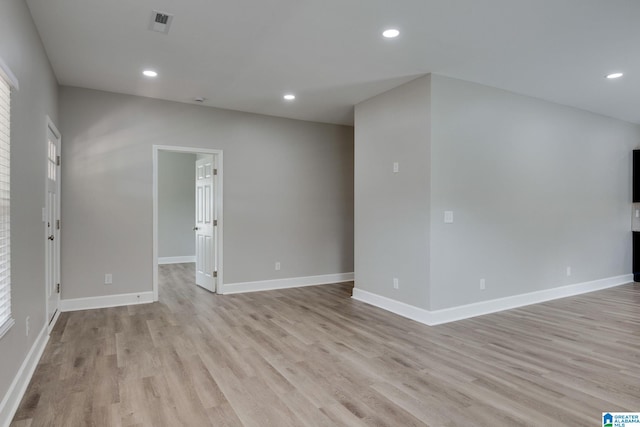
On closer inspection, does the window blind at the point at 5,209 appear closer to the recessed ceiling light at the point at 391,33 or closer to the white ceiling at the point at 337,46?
the white ceiling at the point at 337,46

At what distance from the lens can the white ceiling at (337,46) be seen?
274 cm

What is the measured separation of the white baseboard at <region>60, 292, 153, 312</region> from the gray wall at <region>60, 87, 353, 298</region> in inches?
2.5

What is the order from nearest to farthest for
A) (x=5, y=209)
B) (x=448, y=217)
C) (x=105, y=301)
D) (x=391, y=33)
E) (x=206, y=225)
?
(x=5, y=209), (x=391, y=33), (x=448, y=217), (x=105, y=301), (x=206, y=225)

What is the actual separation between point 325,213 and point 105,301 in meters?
3.41

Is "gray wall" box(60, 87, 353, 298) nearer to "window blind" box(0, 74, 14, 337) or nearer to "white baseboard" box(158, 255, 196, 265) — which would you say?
"window blind" box(0, 74, 14, 337)

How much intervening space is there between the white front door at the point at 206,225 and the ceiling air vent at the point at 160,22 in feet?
8.40

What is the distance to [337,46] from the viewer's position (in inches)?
133

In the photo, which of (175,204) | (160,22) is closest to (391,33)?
(160,22)

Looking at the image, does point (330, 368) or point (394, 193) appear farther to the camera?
point (394, 193)

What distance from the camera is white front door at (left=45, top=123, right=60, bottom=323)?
3.89 meters

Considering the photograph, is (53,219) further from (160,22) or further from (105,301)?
(160,22)

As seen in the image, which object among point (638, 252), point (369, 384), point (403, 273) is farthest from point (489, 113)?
point (638, 252)

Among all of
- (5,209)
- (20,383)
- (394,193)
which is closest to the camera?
(5,209)

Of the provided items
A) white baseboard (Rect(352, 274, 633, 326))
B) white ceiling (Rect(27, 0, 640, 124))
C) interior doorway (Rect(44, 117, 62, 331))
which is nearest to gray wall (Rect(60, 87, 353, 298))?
interior doorway (Rect(44, 117, 62, 331))
